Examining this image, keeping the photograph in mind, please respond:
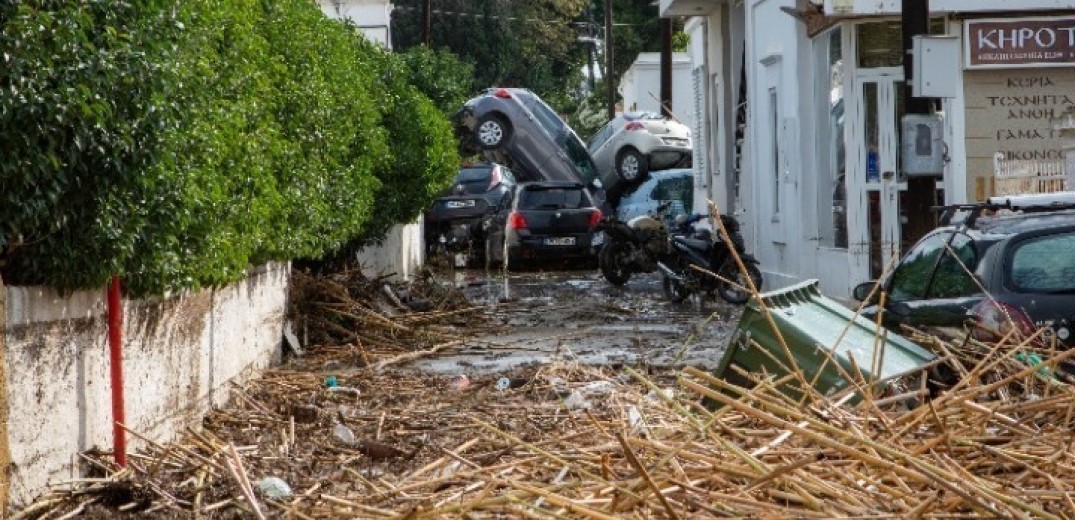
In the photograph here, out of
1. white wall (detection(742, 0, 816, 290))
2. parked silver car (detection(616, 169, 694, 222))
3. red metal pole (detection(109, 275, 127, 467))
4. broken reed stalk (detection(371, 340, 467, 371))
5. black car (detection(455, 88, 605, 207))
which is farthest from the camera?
black car (detection(455, 88, 605, 207))

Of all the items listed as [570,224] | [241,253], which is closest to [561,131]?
[570,224]

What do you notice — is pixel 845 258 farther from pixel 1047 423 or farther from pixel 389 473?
pixel 1047 423

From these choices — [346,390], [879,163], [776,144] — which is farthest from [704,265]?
[346,390]

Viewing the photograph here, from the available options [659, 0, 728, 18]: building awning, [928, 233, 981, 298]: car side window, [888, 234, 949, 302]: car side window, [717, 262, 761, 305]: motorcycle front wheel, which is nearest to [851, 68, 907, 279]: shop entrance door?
[717, 262, 761, 305]: motorcycle front wheel

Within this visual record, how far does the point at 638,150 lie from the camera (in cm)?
4100

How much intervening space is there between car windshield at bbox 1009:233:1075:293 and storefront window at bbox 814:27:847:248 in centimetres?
1239

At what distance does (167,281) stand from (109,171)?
1.56 metres

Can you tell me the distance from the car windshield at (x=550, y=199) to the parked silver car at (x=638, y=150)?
820cm

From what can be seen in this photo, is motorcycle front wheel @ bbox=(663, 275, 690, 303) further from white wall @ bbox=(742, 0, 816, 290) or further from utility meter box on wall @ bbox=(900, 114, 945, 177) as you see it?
utility meter box on wall @ bbox=(900, 114, 945, 177)

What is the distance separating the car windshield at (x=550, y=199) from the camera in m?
32.3

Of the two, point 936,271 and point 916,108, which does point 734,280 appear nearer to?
point 916,108

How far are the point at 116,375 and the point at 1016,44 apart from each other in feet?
47.7

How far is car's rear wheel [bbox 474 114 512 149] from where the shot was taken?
39.0 metres

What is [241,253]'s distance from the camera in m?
11.9
